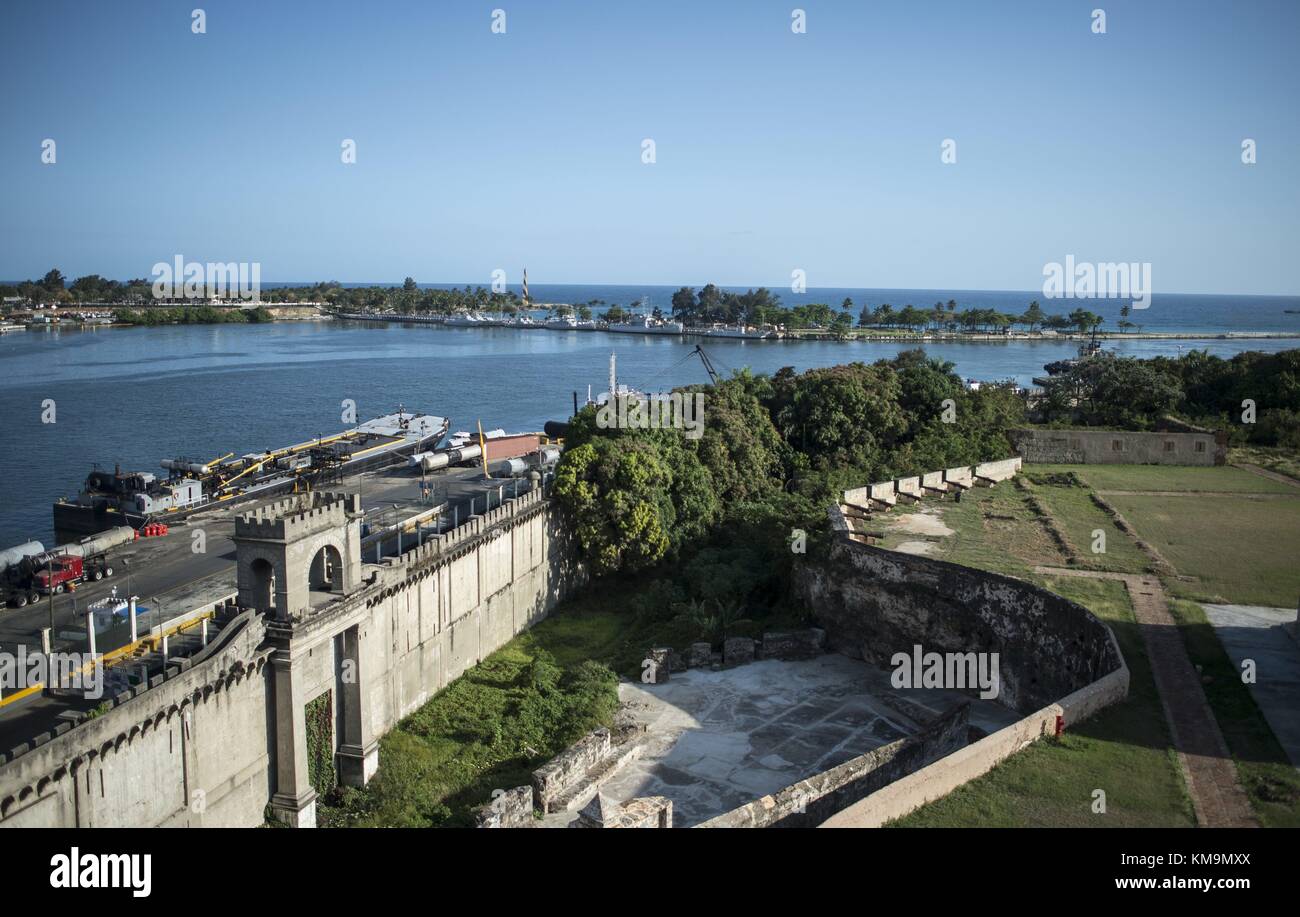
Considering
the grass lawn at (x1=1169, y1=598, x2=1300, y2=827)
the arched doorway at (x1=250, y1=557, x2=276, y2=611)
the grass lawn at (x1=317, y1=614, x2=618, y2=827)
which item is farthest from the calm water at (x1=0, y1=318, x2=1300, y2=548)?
the grass lawn at (x1=1169, y1=598, x2=1300, y2=827)

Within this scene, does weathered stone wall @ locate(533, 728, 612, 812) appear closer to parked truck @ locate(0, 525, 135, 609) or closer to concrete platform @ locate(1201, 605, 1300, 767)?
parked truck @ locate(0, 525, 135, 609)

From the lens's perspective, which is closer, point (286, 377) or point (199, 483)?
point (199, 483)

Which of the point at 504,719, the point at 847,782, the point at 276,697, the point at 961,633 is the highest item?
the point at 276,697

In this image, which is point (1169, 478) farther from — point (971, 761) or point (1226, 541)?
point (971, 761)

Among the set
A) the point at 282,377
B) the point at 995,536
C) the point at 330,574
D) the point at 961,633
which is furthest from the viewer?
the point at 282,377

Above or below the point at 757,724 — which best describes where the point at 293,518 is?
above

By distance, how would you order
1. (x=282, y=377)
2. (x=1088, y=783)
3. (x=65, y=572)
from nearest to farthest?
(x=1088, y=783)
(x=65, y=572)
(x=282, y=377)

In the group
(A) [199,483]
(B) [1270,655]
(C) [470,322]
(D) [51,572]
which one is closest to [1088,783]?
(B) [1270,655]
